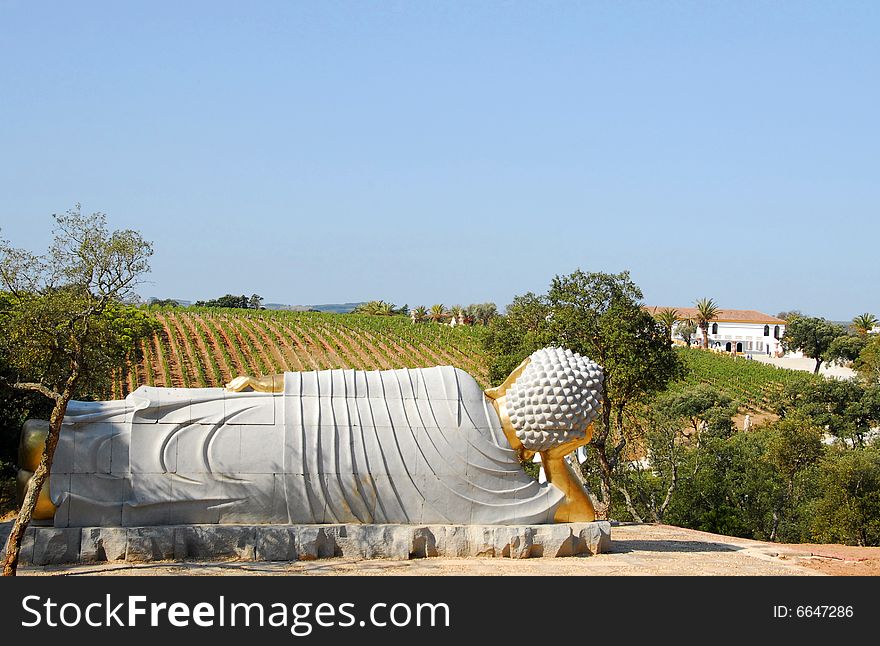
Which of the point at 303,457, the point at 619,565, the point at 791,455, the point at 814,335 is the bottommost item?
the point at 619,565

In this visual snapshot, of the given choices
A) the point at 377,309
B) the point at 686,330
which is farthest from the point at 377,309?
the point at 686,330

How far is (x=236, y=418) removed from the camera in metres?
12.2

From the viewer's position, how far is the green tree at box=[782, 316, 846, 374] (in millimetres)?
84188

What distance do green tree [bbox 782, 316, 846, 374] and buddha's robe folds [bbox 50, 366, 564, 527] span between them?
3009 inches

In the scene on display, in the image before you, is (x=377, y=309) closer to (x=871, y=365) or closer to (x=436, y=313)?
(x=436, y=313)

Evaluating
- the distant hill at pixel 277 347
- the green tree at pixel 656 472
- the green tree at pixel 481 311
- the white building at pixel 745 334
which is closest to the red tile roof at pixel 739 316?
the white building at pixel 745 334

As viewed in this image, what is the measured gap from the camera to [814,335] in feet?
280

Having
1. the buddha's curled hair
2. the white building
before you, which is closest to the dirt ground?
the buddha's curled hair

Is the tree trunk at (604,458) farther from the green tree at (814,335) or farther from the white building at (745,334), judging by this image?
the white building at (745,334)

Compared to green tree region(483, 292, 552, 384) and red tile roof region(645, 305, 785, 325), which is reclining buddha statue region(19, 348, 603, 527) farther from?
red tile roof region(645, 305, 785, 325)

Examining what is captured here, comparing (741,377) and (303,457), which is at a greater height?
(741,377)

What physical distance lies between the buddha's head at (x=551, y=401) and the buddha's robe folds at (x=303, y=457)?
1.11 ft

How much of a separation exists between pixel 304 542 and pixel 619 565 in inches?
156

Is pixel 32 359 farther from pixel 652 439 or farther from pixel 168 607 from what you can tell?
pixel 652 439
